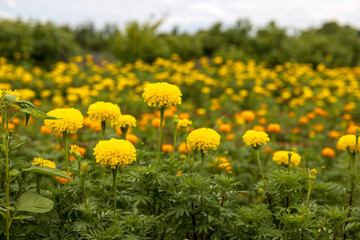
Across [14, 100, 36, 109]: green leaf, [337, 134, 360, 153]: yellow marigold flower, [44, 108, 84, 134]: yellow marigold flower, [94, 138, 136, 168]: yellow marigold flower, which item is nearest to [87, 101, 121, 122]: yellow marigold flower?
[44, 108, 84, 134]: yellow marigold flower

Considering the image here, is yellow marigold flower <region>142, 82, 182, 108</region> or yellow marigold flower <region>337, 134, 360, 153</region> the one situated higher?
yellow marigold flower <region>142, 82, 182, 108</region>

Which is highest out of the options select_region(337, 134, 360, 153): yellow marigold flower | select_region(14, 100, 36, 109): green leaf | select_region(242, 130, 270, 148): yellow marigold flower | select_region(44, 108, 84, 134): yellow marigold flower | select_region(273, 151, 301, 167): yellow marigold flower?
select_region(14, 100, 36, 109): green leaf

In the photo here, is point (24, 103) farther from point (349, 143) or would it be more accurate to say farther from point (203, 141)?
point (349, 143)

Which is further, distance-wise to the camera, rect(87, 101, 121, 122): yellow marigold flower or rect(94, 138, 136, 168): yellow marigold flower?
rect(87, 101, 121, 122): yellow marigold flower

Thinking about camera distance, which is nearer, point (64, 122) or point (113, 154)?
point (113, 154)

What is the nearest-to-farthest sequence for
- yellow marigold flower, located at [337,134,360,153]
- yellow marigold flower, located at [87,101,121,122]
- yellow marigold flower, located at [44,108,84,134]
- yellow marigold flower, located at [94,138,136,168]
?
yellow marigold flower, located at [94,138,136,168] → yellow marigold flower, located at [44,108,84,134] → yellow marigold flower, located at [87,101,121,122] → yellow marigold flower, located at [337,134,360,153]

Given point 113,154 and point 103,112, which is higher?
point 103,112

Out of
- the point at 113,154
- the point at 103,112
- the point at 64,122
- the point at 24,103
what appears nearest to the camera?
the point at 24,103

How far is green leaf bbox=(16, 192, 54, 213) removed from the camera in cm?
143

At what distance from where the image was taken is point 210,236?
1.86 meters

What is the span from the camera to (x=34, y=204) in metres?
1.46

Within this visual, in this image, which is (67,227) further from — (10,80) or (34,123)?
(10,80)

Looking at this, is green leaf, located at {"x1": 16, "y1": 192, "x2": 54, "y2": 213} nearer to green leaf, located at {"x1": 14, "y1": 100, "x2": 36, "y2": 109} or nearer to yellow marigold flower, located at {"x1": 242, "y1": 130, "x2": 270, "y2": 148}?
green leaf, located at {"x1": 14, "y1": 100, "x2": 36, "y2": 109}

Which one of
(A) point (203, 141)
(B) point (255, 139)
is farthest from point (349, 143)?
(A) point (203, 141)
